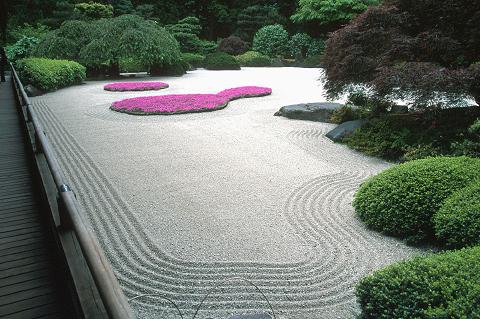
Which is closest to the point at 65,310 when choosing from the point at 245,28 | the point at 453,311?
the point at 453,311

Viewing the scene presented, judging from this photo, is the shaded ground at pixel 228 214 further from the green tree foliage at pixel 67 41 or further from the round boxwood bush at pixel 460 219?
the green tree foliage at pixel 67 41

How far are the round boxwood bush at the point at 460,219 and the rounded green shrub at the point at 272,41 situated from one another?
32332 millimetres

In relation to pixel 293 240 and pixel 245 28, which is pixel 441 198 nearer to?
pixel 293 240

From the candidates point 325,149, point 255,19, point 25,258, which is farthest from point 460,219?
point 255,19

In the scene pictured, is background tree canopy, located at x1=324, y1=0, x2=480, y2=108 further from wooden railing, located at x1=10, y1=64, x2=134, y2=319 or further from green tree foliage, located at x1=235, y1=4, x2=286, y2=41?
green tree foliage, located at x1=235, y1=4, x2=286, y2=41

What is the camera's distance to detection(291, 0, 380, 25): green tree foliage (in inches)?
1213

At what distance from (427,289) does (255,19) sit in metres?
39.6

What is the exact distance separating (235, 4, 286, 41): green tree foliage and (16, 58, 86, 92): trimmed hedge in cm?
2268

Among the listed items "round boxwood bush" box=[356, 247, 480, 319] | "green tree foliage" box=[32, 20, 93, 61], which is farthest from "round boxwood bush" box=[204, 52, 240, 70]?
"round boxwood bush" box=[356, 247, 480, 319]

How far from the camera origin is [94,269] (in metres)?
1.62

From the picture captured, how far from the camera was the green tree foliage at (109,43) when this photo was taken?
72.5 ft

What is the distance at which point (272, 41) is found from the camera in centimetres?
3475

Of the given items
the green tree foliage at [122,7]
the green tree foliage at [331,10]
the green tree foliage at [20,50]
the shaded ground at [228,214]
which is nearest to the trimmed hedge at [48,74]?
the green tree foliage at [20,50]

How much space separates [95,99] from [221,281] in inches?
539
